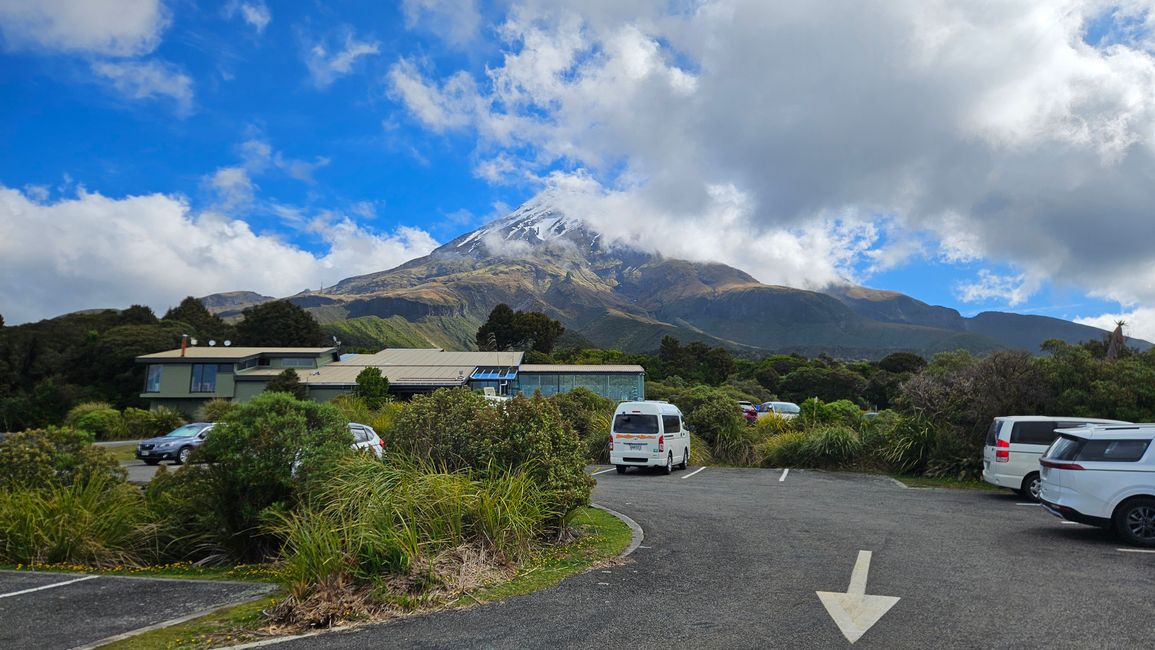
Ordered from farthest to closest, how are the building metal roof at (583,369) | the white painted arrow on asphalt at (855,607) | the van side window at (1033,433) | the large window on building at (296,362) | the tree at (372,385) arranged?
the building metal roof at (583,369), the large window on building at (296,362), the tree at (372,385), the van side window at (1033,433), the white painted arrow on asphalt at (855,607)

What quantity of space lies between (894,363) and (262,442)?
3252 inches

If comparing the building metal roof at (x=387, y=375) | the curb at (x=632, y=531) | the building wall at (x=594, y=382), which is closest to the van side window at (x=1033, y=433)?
the curb at (x=632, y=531)

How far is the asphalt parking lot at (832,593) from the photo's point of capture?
17.4 ft

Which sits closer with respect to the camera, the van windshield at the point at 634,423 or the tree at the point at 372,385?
the van windshield at the point at 634,423

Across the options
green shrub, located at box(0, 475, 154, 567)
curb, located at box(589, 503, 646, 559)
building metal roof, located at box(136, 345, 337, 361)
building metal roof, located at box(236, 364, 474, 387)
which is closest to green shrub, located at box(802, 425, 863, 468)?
curb, located at box(589, 503, 646, 559)

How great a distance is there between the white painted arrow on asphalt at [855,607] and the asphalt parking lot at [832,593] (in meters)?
0.02

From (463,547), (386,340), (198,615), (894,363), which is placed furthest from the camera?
(386,340)

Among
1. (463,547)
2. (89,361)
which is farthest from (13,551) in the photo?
(89,361)

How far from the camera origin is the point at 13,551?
859cm

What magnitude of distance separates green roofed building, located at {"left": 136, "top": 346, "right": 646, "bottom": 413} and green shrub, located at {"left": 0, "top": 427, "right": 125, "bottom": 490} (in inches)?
1254

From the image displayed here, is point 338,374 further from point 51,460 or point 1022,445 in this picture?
point 1022,445

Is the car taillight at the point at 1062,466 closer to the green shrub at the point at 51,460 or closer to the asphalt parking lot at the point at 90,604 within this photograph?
the asphalt parking lot at the point at 90,604

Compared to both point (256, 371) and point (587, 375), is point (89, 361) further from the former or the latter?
point (587, 375)

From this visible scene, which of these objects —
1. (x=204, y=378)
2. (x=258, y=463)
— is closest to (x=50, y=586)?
(x=258, y=463)
